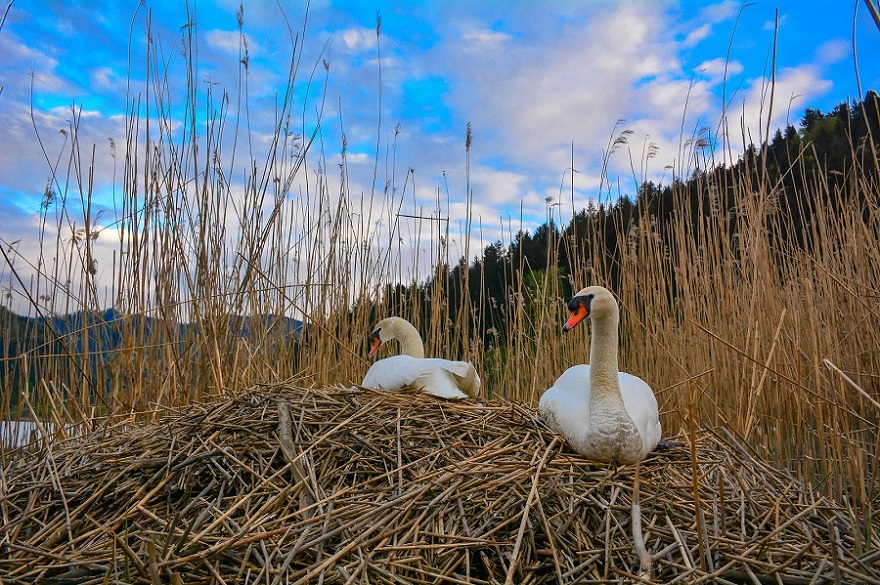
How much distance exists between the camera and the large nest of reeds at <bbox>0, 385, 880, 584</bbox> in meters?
1.85

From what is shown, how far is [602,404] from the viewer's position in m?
2.66

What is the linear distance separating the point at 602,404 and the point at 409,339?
2.05 metres

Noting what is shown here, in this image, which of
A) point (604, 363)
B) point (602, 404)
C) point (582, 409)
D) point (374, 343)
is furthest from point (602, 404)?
point (374, 343)

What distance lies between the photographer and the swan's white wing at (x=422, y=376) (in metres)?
3.43

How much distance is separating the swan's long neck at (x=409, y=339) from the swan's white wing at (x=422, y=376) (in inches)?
31.8

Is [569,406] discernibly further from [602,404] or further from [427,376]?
[427,376]

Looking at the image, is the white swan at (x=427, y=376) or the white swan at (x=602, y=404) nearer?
the white swan at (x=602, y=404)

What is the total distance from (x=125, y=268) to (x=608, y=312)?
119 inches

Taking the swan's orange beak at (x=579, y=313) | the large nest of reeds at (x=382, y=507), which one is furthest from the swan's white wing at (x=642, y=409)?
the swan's orange beak at (x=579, y=313)

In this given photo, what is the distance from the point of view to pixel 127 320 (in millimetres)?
3916

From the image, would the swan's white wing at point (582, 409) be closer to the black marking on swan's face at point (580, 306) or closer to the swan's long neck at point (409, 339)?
the black marking on swan's face at point (580, 306)

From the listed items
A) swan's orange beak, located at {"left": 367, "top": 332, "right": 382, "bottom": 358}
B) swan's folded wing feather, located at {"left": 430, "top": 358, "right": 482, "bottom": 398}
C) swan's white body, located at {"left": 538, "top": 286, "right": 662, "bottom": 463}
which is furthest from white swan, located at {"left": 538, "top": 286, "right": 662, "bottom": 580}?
swan's orange beak, located at {"left": 367, "top": 332, "right": 382, "bottom": 358}

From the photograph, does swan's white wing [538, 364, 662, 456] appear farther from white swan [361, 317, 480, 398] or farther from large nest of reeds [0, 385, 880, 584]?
white swan [361, 317, 480, 398]

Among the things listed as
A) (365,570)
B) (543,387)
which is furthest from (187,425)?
(543,387)
